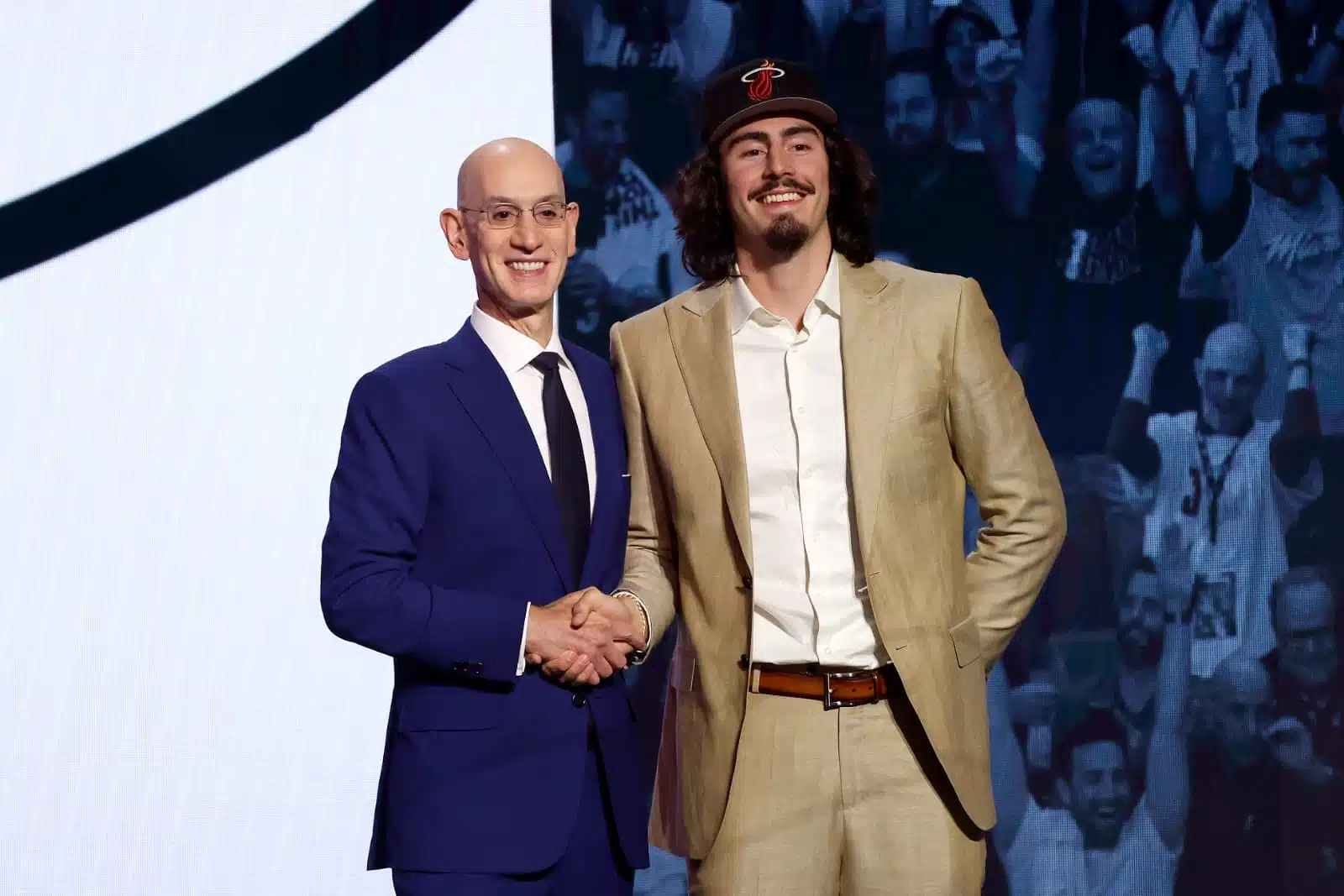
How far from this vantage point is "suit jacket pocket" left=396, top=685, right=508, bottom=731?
2.18 meters

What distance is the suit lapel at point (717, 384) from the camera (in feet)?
7.67

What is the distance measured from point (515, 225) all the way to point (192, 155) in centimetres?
162

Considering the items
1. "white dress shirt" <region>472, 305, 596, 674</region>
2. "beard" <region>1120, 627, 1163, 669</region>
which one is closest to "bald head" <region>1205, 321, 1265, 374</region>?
"beard" <region>1120, 627, 1163, 669</region>

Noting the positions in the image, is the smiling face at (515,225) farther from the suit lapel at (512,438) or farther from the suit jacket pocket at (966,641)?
the suit jacket pocket at (966,641)

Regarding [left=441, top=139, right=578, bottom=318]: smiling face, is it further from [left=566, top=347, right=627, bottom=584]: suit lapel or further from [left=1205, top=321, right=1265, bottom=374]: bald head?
[left=1205, top=321, right=1265, bottom=374]: bald head

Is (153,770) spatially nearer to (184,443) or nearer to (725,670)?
(184,443)

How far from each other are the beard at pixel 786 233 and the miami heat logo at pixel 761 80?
0.75 feet

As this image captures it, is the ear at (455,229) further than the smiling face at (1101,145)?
No

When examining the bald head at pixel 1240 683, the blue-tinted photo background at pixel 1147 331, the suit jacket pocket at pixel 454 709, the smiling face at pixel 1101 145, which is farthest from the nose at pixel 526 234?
the bald head at pixel 1240 683

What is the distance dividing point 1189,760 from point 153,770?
2.55 meters

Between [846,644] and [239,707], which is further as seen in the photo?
[239,707]

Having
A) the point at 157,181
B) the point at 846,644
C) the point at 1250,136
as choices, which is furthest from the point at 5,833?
the point at 1250,136

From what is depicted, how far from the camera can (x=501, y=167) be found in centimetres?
231

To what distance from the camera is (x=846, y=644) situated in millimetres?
2318
